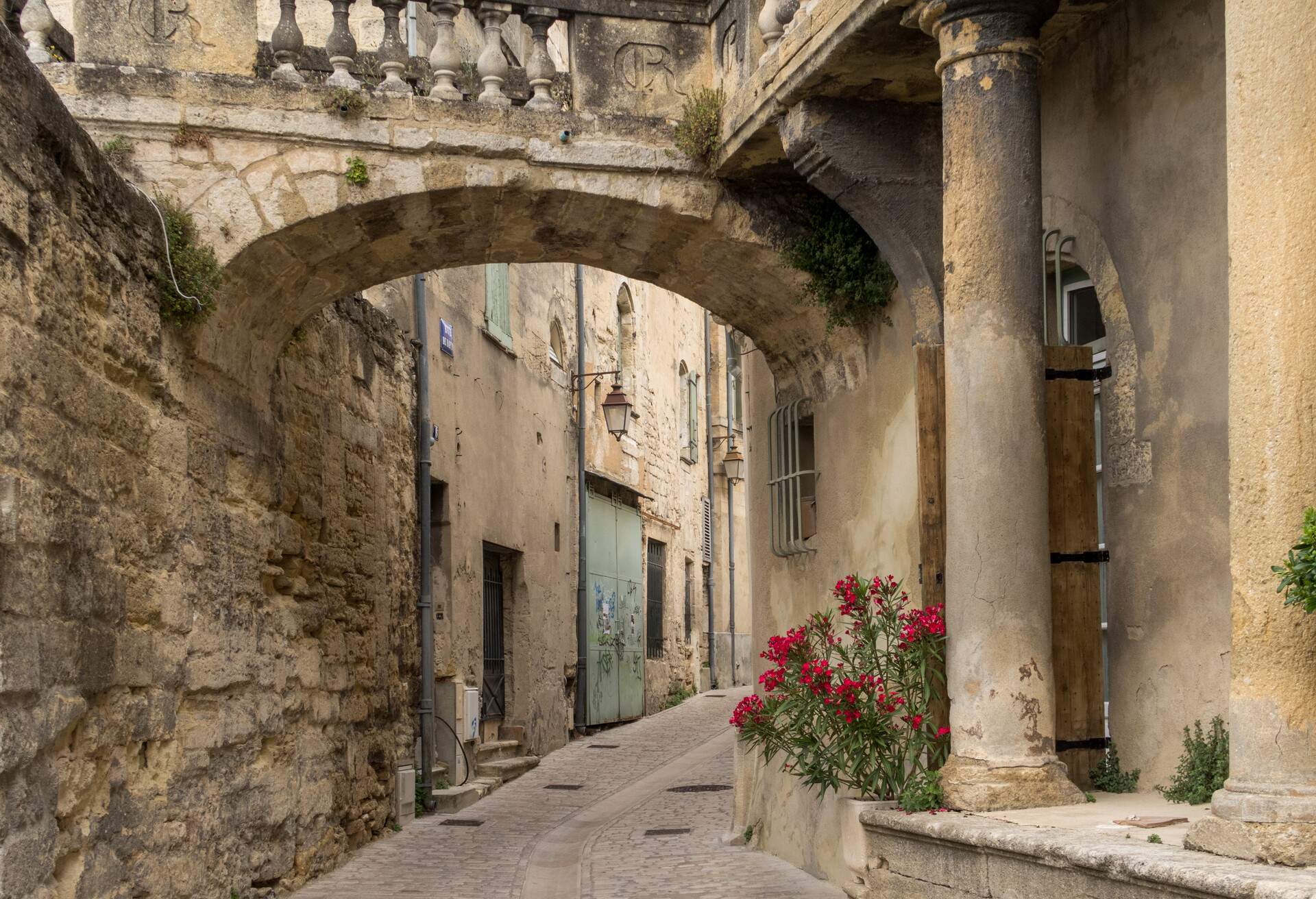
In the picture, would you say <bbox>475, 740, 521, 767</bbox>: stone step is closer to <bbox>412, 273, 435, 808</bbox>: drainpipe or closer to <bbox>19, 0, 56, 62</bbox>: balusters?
<bbox>412, 273, 435, 808</bbox>: drainpipe

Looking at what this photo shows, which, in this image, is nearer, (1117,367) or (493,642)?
(1117,367)

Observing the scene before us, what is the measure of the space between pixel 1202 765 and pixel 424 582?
6.34 m

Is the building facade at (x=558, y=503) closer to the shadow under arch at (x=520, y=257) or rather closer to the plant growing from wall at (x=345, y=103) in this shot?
the shadow under arch at (x=520, y=257)

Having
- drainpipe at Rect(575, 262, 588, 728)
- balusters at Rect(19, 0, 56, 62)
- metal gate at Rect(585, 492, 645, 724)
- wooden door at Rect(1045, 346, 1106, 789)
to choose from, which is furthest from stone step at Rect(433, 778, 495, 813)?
balusters at Rect(19, 0, 56, 62)

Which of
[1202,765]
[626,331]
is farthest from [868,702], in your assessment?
[626,331]

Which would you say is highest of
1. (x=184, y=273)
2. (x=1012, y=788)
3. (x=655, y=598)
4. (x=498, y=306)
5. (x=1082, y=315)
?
(x=498, y=306)

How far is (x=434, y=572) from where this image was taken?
1127cm

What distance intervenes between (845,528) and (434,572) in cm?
453

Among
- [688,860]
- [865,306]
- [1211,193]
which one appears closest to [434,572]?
[688,860]

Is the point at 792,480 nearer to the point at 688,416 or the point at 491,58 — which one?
the point at 491,58

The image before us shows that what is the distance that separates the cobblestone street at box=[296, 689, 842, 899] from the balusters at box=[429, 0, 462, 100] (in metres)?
→ 3.88

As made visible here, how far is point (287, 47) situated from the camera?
21.9 ft

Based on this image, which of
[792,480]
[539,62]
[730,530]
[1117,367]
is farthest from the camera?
[730,530]

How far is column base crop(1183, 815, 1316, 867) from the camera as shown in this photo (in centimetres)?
374
